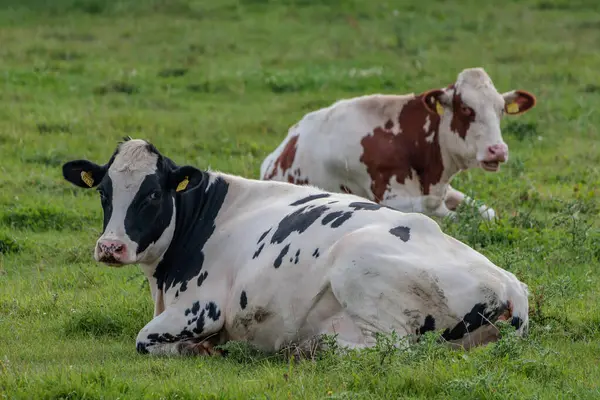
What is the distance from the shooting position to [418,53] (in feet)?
84.6

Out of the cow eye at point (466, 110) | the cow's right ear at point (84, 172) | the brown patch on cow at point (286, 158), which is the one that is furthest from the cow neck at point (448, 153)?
the cow's right ear at point (84, 172)

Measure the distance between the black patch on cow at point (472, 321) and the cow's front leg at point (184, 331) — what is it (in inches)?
74.4

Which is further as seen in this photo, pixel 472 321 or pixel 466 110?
pixel 466 110

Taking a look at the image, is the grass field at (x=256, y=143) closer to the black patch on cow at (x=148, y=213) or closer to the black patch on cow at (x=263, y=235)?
the black patch on cow at (x=148, y=213)

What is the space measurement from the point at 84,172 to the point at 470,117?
5.75 meters

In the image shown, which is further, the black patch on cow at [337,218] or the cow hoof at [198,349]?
the cow hoof at [198,349]

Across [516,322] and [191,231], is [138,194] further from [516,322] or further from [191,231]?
[516,322]

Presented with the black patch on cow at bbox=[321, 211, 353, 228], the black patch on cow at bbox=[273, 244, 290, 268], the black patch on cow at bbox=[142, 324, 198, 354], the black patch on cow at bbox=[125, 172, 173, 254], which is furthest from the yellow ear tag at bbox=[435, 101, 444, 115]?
the black patch on cow at bbox=[142, 324, 198, 354]

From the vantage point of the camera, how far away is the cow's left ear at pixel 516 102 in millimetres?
14379

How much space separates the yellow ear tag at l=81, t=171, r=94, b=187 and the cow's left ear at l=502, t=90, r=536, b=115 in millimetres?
6421

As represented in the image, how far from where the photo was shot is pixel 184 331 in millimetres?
8836

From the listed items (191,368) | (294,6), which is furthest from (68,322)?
(294,6)

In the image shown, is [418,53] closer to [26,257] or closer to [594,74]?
[594,74]

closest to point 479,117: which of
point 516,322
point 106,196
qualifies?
point 106,196
